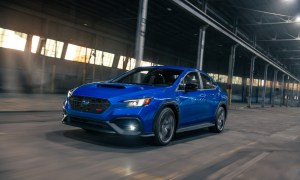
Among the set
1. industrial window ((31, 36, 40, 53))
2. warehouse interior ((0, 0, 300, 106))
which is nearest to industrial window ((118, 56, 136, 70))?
warehouse interior ((0, 0, 300, 106))

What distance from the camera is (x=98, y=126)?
226 inches

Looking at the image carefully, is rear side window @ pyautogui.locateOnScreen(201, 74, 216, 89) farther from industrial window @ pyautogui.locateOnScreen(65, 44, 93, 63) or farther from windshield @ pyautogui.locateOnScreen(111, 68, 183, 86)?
industrial window @ pyautogui.locateOnScreen(65, 44, 93, 63)

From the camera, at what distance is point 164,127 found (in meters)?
6.45

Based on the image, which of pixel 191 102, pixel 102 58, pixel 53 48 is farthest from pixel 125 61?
Result: pixel 191 102

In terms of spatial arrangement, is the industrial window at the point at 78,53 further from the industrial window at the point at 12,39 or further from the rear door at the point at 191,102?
the rear door at the point at 191,102

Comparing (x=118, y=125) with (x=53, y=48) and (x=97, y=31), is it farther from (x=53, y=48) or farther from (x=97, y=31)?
(x=97, y=31)

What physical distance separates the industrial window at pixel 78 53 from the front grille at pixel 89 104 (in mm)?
22299

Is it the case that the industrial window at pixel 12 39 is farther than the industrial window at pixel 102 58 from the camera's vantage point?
No

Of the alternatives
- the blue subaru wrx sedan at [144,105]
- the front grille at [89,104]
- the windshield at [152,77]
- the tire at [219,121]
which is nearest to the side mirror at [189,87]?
the blue subaru wrx sedan at [144,105]

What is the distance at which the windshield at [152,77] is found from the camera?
7125 mm

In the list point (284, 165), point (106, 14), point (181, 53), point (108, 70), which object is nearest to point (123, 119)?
point (284, 165)

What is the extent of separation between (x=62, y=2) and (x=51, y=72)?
531 cm

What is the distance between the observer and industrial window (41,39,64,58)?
82.3 ft

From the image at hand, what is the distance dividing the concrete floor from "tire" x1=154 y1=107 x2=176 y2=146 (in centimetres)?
18
